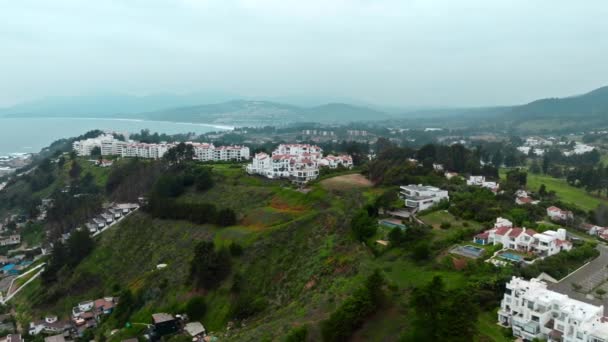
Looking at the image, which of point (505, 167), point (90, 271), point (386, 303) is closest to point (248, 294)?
point (386, 303)

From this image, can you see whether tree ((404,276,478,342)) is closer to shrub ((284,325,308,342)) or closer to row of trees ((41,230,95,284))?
shrub ((284,325,308,342))

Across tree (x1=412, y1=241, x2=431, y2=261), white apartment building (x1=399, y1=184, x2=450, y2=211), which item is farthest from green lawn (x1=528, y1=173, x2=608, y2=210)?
tree (x1=412, y1=241, x2=431, y2=261)

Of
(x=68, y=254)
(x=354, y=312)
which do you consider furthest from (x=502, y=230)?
(x=68, y=254)

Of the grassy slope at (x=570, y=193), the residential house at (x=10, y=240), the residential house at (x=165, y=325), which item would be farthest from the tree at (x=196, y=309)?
the residential house at (x=10, y=240)

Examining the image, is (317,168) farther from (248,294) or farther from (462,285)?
(462,285)

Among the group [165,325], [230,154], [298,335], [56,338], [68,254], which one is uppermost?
[230,154]

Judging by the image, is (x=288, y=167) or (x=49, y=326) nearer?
(x=49, y=326)

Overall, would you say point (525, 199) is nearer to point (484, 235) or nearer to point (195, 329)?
point (484, 235)
